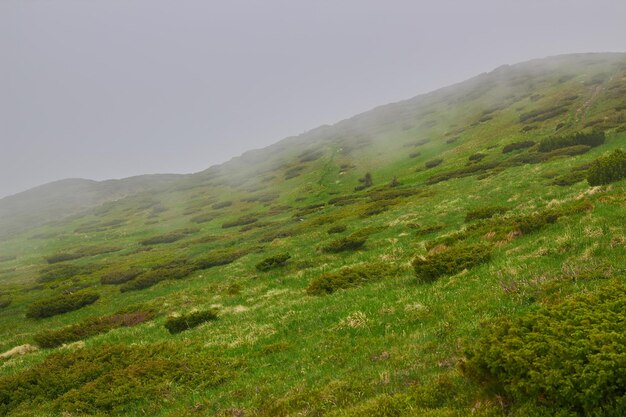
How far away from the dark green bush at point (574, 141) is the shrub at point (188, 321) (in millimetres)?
40758

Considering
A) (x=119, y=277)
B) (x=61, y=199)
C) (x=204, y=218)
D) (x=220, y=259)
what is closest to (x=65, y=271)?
(x=119, y=277)

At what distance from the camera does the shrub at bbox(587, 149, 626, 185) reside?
23597mm

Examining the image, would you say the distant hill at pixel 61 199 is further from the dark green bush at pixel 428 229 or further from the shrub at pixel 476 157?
the dark green bush at pixel 428 229

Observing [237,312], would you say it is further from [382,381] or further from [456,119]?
[456,119]

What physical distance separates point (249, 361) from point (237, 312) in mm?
7804

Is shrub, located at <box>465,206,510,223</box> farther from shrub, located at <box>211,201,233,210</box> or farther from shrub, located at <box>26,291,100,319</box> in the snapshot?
shrub, located at <box>211,201,233,210</box>

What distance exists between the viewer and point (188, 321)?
20.8 meters

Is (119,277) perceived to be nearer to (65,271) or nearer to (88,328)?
(65,271)

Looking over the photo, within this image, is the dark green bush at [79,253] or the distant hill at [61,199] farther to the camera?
the distant hill at [61,199]

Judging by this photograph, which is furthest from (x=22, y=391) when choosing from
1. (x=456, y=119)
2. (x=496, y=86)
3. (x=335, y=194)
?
(x=496, y=86)

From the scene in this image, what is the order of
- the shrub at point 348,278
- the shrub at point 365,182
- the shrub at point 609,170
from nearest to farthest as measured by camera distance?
the shrub at point 348,278
the shrub at point 609,170
the shrub at point 365,182

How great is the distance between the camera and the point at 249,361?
14141 millimetres

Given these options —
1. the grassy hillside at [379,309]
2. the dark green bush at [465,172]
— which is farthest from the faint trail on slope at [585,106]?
the dark green bush at [465,172]

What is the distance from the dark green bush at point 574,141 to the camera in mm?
42750
